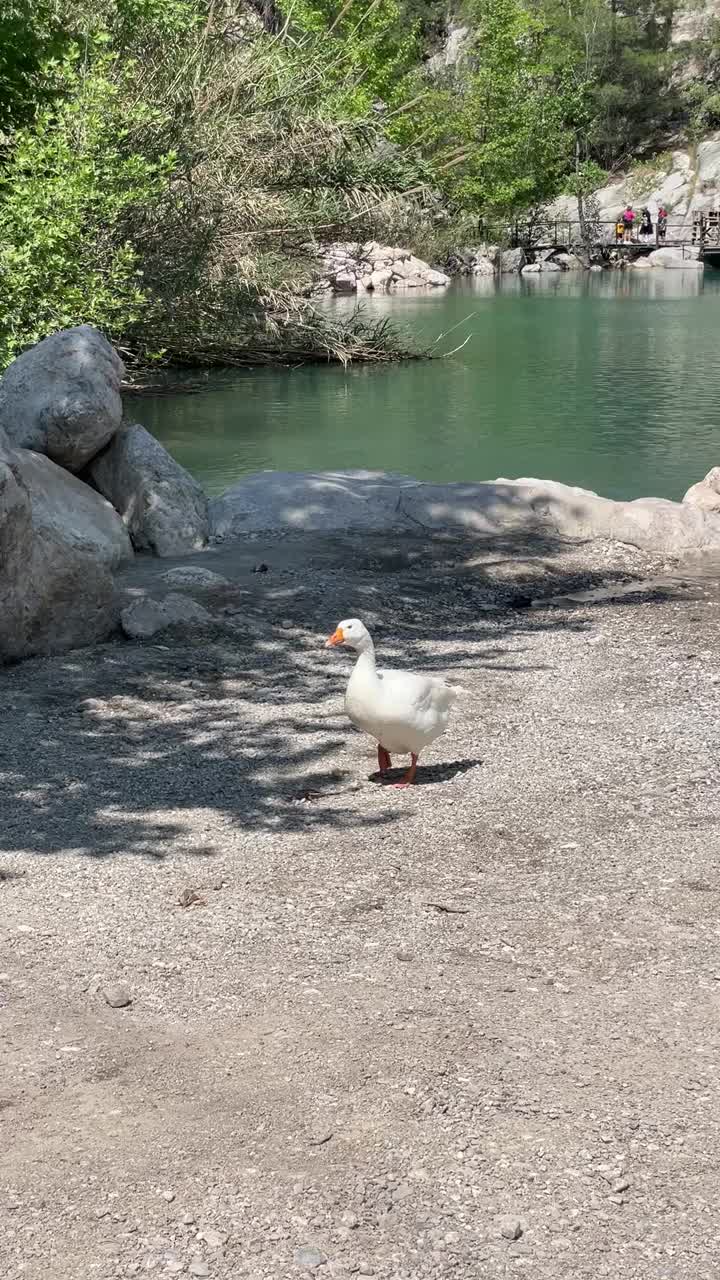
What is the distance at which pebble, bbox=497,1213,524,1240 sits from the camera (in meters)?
3.27

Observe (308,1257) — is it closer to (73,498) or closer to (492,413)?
(73,498)

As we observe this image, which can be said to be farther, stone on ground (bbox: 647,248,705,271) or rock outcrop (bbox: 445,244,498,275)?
stone on ground (bbox: 647,248,705,271)

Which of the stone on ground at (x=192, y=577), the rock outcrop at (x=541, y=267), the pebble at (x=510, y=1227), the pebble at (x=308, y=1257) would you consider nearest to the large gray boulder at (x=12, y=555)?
the stone on ground at (x=192, y=577)

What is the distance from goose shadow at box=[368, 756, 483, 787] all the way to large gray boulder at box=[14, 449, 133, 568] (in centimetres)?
306

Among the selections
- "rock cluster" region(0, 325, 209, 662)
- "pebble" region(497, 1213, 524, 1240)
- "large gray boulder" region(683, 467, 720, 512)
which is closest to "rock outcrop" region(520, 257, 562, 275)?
"large gray boulder" region(683, 467, 720, 512)

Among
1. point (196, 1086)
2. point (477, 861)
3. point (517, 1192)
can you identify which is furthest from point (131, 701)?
point (517, 1192)

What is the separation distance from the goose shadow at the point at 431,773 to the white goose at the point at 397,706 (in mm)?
103

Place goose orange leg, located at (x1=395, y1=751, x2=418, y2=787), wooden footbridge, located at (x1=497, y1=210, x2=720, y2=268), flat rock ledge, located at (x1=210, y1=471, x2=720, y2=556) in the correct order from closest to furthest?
goose orange leg, located at (x1=395, y1=751, x2=418, y2=787) < flat rock ledge, located at (x1=210, y1=471, x2=720, y2=556) < wooden footbridge, located at (x1=497, y1=210, x2=720, y2=268)

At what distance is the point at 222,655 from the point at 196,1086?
4.88m

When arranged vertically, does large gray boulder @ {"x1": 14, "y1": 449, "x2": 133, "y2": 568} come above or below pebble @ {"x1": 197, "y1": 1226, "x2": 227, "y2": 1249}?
above

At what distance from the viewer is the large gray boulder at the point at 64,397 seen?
1055cm

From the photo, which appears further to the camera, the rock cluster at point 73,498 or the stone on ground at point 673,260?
the stone on ground at point 673,260

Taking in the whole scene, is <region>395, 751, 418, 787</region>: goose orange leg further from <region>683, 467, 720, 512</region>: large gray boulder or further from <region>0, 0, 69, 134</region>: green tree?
<region>0, 0, 69, 134</region>: green tree

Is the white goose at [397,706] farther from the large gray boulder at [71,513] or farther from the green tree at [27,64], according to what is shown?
the green tree at [27,64]
